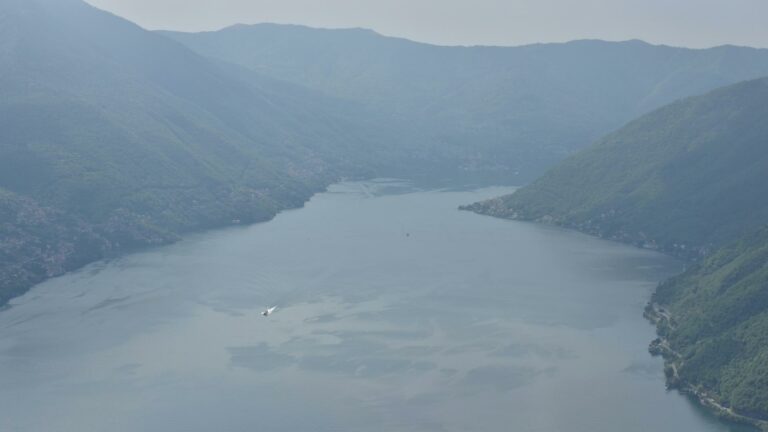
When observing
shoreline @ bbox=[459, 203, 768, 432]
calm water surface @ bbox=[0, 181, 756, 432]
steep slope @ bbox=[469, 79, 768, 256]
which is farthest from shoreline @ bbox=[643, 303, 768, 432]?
steep slope @ bbox=[469, 79, 768, 256]

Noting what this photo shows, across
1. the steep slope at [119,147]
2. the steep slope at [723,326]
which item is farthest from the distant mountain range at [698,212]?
the steep slope at [119,147]

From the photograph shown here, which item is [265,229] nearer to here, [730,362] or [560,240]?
[560,240]

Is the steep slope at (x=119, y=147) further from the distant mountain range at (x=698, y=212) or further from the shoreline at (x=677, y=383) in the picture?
the shoreline at (x=677, y=383)

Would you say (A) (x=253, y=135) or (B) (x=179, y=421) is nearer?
(B) (x=179, y=421)

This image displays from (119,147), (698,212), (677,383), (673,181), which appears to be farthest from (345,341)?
(119,147)

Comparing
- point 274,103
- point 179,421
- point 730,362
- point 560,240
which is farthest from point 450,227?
point 274,103

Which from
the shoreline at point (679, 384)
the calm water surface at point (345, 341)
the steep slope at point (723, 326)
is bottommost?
the calm water surface at point (345, 341)
